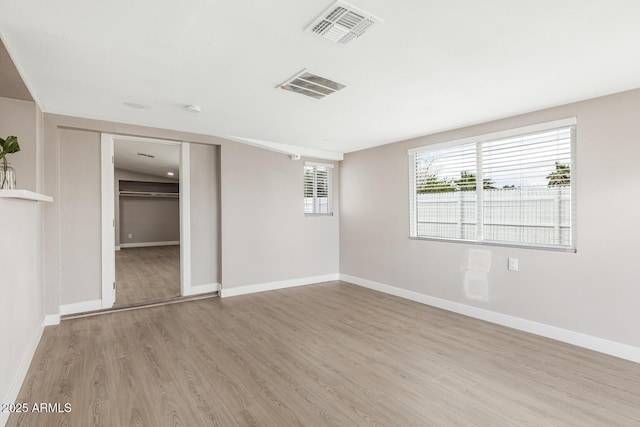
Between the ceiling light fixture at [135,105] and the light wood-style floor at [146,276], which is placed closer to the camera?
the ceiling light fixture at [135,105]

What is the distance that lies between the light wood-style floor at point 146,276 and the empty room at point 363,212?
0.11 m

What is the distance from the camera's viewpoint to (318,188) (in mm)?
5875

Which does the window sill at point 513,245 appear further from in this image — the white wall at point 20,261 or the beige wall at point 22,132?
the beige wall at point 22,132

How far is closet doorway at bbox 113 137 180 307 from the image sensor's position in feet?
21.1

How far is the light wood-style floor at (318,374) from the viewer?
Answer: 204 cm

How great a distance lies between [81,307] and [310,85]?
12.5ft

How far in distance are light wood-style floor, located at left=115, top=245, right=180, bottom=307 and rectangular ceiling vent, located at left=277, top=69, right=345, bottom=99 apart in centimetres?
355

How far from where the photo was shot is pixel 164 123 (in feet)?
13.2

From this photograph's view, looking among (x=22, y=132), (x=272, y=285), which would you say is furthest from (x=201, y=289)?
(x=22, y=132)

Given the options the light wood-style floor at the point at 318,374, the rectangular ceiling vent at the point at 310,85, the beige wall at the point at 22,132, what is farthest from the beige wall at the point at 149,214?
the rectangular ceiling vent at the point at 310,85

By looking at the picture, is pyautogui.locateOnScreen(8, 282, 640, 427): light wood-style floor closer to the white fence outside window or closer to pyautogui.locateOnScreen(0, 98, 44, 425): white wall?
pyautogui.locateOnScreen(0, 98, 44, 425): white wall

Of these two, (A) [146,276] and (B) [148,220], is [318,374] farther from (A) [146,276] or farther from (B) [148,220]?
(B) [148,220]

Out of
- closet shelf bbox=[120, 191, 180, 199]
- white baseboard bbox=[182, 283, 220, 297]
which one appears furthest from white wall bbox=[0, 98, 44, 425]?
closet shelf bbox=[120, 191, 180, 199]

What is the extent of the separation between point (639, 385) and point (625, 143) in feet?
6.58
